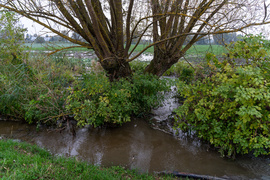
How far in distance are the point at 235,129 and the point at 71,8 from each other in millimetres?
5377

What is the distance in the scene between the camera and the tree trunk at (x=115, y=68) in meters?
6.47

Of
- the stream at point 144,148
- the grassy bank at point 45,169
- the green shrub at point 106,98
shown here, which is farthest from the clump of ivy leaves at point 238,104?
the grassy bank at point 45,169

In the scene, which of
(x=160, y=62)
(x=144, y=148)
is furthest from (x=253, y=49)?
(x=144, y=148)

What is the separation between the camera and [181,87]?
18.4ft

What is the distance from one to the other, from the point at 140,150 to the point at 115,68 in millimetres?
2831

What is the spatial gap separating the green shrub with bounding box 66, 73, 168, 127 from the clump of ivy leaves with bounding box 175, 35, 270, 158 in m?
1.35

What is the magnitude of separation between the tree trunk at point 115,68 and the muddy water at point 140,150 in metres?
1.66

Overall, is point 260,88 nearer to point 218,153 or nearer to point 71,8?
point 218,153

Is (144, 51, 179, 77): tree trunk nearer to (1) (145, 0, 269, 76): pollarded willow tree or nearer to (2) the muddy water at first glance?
(1) (145, 0, 269, 76): pollarded willow tree

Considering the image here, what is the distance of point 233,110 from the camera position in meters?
4.36

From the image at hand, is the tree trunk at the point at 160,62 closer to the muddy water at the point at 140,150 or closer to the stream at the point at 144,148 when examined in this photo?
the stream at the point at 144,148

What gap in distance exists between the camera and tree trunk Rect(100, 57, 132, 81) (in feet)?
21.2

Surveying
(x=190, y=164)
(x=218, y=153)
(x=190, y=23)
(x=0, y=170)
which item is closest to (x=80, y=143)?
(x=0, y=170)

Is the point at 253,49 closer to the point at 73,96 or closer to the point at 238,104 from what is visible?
→ the point at 238,104
